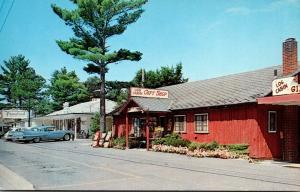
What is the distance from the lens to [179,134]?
2411cm

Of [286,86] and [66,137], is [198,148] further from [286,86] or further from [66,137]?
[66,137]

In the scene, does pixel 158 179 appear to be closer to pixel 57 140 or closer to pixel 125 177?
pixel 125 177

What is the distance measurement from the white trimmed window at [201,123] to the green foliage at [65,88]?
233 inches

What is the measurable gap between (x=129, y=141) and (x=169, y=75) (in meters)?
13.3

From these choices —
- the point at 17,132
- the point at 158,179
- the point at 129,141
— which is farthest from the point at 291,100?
the point at 17,132

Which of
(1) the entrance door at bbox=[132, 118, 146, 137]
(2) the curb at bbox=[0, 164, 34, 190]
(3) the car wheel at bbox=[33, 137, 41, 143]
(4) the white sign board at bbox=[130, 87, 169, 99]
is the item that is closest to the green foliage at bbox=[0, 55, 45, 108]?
(2) the curb at bbox=[0, 164, 34, 190]

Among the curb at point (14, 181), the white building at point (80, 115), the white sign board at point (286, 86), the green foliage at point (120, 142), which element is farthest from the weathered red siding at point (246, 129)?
the white building at point (80, 115)

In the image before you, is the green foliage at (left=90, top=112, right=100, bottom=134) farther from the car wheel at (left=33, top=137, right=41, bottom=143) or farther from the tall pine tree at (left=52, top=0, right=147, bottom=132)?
the tall pine tree at (left=52, top=0, right=147, bottom=132)

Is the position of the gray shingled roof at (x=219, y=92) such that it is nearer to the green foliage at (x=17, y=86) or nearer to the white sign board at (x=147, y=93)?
the white sign board at (x=147, y=93)

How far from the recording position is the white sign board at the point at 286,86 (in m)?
14.4

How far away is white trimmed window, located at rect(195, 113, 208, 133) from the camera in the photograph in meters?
22.3

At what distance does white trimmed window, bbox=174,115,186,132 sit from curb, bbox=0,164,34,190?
11291mm

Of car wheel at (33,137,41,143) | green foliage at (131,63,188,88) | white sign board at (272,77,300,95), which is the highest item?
green foliage at (131,63,188,88)

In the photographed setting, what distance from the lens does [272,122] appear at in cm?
1942
